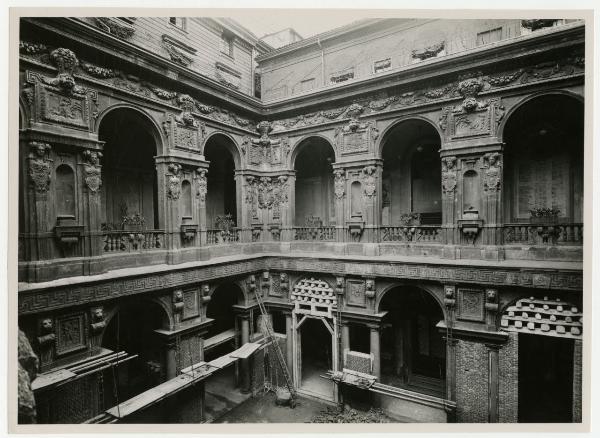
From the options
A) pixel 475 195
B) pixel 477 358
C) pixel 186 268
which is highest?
pixel 475 195

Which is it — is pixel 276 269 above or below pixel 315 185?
below

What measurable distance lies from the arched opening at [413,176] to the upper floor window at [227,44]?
904 cm

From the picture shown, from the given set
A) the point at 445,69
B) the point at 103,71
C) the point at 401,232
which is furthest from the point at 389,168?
the point at 103,71

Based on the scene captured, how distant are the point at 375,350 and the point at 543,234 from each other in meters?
6.11

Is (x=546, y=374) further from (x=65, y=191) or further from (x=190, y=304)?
(x=65, y=191)

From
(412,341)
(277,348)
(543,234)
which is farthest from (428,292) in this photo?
(277,348)

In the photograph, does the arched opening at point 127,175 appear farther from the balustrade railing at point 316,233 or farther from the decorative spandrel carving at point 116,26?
the balustrade railing at point 316,233

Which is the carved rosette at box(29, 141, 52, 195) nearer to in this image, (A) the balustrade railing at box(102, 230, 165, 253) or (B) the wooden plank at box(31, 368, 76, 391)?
(A) the balustrade railing at box(102, 230, 165, 253)

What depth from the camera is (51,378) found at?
7527 mm

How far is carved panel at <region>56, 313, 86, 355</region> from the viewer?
7.96 metres

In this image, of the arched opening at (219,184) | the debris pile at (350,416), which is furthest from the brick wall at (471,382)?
the arched opening at (219,184)

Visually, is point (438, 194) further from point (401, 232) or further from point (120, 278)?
point (120, 278)

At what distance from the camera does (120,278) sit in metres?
8.95

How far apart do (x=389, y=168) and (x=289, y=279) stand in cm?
608
